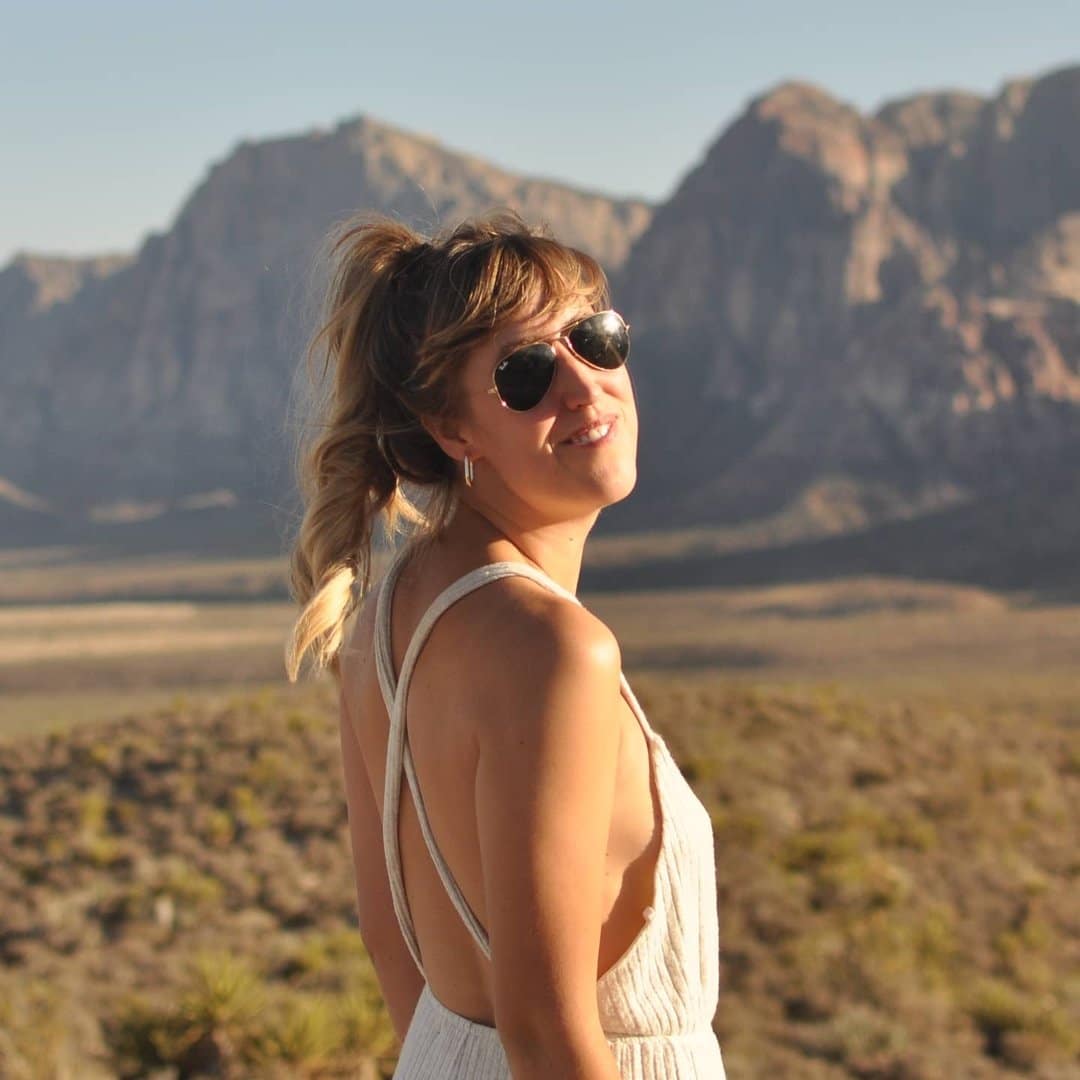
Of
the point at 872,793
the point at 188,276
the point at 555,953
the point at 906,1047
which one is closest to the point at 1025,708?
the point at 872,793

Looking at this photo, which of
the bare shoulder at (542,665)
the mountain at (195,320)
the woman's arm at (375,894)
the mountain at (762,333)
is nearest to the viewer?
the bare shoulder at (542,665)

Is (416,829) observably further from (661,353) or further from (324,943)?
(661,353)

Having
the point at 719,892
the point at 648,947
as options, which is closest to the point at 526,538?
the point at 648,947

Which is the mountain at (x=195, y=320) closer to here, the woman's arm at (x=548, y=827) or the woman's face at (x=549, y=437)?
the woman's face at (x=549, y=437)

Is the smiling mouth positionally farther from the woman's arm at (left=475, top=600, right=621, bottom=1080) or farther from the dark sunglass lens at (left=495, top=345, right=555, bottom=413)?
the woman's arm at (left=475, top=600, right=621, bottom=1080)

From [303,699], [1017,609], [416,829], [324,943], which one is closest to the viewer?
[416,829]

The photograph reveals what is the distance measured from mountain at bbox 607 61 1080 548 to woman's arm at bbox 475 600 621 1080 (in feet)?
270

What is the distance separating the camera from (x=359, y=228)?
1975mm

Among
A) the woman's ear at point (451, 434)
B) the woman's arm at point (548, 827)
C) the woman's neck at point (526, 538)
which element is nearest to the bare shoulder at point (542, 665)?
the woman's arm at point (548, 827)

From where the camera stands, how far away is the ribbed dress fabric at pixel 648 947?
161 cm

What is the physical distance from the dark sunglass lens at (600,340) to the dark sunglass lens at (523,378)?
7 cm

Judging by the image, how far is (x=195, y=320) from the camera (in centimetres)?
15975

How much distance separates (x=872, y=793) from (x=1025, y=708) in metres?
17.6

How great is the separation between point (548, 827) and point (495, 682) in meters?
0.14
